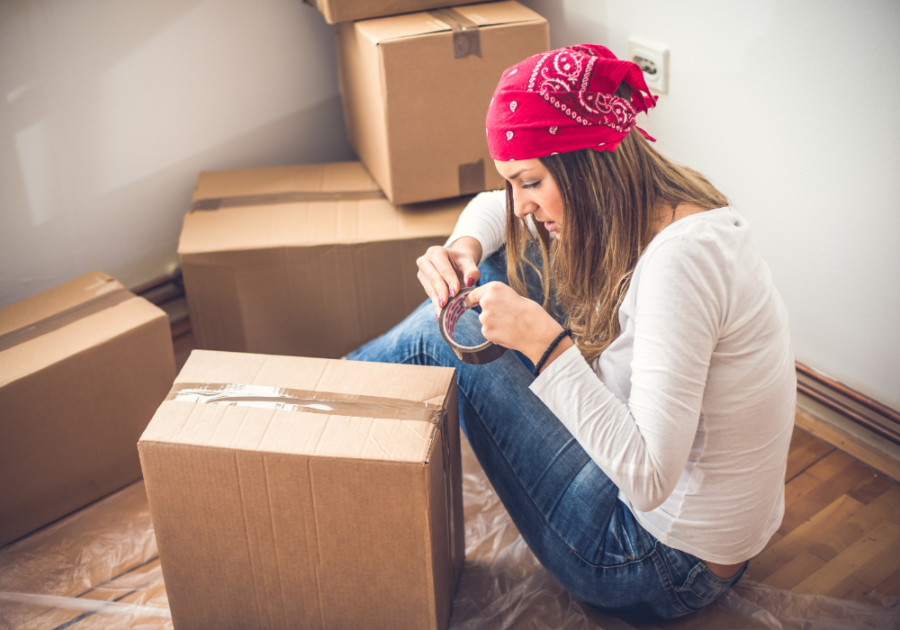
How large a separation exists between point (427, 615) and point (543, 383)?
13.9 inches

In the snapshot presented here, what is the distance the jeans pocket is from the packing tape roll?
0.38 meters

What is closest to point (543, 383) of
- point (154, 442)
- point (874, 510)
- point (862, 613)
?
point (154, 442)

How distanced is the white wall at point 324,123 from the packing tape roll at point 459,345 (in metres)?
0.65

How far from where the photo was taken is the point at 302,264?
1433 millimetres

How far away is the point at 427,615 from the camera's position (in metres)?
0.94

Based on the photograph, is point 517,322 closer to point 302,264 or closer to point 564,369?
point 564,369

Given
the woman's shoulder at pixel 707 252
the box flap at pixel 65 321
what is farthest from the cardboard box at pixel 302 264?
the woman's shoulder at pixel 707 252

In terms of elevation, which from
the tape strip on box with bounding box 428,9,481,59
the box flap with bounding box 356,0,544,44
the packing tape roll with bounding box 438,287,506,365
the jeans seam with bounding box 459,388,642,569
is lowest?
the jeans seam with bounding box 459,388,642,569

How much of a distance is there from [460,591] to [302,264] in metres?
0.68

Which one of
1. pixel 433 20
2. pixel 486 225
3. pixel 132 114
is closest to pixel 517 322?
pixel 486 225

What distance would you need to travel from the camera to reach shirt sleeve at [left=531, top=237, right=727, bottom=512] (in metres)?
0.74

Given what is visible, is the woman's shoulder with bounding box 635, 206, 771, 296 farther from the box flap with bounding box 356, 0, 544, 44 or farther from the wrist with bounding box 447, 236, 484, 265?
the box flap with bounding box 356, 0, 544, 44

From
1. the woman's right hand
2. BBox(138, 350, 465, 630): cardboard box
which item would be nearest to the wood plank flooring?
BBox(138, 350, 465, 630): cardboard box

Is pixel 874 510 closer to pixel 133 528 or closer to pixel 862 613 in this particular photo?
pixel 862 613
